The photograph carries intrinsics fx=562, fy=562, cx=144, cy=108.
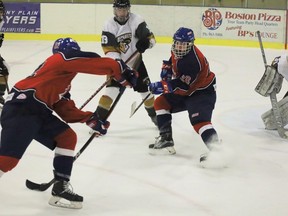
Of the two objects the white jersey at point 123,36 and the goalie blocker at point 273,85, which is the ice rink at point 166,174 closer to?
the goalie blocker at point 273,85

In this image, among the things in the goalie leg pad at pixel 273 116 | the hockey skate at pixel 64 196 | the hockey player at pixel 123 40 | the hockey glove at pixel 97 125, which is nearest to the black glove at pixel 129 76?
the hockey glove at pixel 97 125

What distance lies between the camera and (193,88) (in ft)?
12.9

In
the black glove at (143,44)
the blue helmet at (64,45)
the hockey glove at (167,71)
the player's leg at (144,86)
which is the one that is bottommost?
the player's leg at (144,86)

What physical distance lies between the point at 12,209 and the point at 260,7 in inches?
290

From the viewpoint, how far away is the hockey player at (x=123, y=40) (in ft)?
14.7

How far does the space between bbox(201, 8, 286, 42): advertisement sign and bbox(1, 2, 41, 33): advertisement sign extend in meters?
2.97

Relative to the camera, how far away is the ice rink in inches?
120

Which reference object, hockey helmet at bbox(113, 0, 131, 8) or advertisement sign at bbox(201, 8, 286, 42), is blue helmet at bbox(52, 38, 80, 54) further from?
advertisement sign at bbox(201, 8, 286, 42)

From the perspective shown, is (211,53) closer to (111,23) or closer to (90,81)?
(90,81)

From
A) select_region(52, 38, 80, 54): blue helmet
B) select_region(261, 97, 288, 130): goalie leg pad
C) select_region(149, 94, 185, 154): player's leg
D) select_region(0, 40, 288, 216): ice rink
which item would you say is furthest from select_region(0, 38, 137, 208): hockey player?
select_region(261, 97, 288, 130): goalie leg pad

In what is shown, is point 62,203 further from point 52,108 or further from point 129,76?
point 129,76

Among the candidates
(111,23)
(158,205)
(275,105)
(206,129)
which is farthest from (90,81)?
(158,205)

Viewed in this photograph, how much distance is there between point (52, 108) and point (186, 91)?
1204mm

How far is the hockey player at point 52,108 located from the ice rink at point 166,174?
0.81 ft
